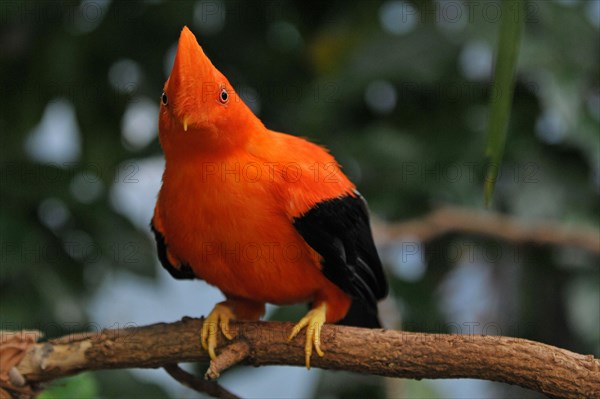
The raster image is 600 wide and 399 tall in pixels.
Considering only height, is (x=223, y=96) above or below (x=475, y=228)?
below

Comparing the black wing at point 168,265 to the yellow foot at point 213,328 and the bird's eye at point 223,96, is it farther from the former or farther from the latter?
the bird's eye at point 223,96

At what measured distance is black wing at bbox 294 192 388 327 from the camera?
168cm

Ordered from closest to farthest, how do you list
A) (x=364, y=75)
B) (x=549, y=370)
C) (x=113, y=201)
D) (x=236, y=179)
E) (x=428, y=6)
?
(x=549, y=370)
(x=236, y=179)
(x=364, y=75)
(x=428, y=6)
(x=113, y=201)

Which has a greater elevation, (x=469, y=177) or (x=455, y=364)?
(x=469, y=177)

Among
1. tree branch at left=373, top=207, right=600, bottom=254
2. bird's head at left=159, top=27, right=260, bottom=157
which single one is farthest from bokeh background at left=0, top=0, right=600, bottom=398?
bird's head at left=159, top=27, right=260, bottom=157

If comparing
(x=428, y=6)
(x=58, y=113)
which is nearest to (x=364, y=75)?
(x=428, y=6)

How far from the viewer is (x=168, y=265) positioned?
192 centimetres

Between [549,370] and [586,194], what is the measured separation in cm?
145

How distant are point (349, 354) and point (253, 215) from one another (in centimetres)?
36

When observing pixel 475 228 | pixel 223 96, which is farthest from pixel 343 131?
pixel 223 96

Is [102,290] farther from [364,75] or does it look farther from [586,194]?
[586,194]

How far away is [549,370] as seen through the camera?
1395mm

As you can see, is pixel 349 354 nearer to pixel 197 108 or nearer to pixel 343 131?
pixel 197 108

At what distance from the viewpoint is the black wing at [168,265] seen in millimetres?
1863
